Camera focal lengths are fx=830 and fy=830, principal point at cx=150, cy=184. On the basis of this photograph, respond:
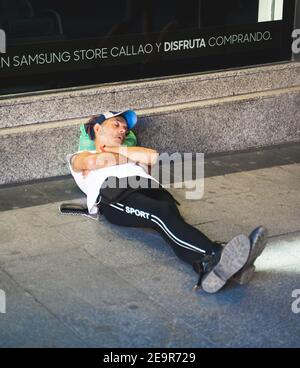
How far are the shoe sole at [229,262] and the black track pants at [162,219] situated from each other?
7.8 inches

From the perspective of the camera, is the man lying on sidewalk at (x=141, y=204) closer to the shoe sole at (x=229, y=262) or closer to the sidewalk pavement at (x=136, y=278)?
the shoe sole at (x=229, y=262)

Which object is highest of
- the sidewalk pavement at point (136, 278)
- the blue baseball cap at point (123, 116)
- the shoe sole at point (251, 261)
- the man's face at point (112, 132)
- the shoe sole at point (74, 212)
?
the blue baseball cap at point (123, 116)

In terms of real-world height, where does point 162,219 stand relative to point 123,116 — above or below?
below

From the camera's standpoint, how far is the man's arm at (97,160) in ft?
19.5

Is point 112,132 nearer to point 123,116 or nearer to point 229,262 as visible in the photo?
point 123,116

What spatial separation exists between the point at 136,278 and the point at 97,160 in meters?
1.12

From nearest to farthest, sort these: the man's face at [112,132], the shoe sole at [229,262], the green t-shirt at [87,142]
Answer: the shoe sole at [229,262]
the man's face at [112,132]
the green t-shirt at [87,142]

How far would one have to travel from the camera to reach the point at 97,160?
19.5 feet

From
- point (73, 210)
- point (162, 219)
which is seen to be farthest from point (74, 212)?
point (162, 219)

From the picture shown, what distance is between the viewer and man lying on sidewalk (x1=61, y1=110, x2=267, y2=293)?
16.0ft

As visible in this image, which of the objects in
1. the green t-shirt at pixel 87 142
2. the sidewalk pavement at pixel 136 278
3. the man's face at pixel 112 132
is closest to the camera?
the sidewalk pavement at pixel 136 278

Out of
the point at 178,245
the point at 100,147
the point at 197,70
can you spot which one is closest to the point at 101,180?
the point at 100,147

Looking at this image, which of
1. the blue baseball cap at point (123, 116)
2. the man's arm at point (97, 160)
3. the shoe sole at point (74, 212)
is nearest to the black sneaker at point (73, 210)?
the shoe sole at point (74, 212)

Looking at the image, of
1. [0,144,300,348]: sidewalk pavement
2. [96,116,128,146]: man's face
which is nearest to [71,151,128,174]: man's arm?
[96,116,128,146]: man's face
